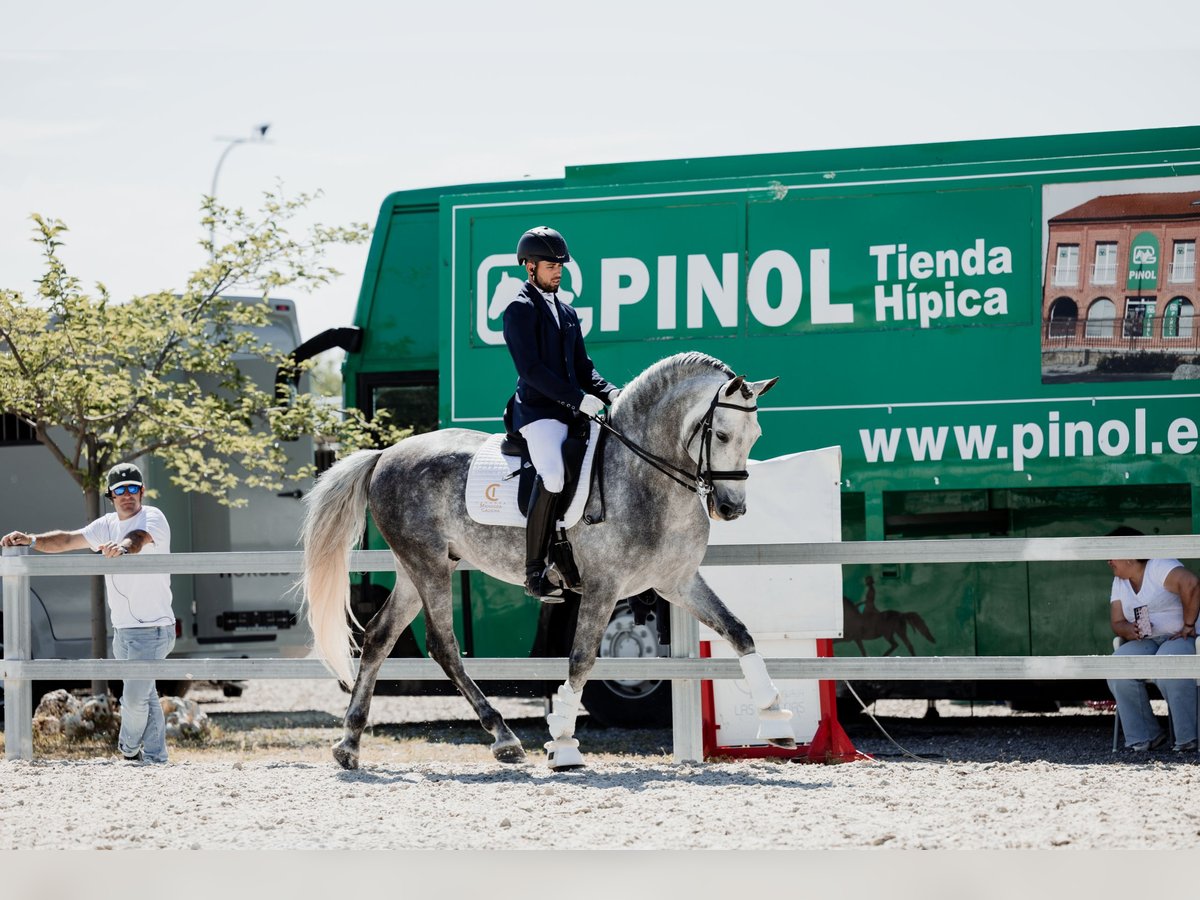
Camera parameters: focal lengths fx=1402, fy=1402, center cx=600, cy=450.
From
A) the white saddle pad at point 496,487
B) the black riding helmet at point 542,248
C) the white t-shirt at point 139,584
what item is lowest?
the white t-shirt at point 139,584

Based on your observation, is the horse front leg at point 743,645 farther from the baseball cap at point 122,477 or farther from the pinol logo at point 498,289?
the pinol logo at point 498,289

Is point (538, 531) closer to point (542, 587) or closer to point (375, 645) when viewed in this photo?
point (542, 587)

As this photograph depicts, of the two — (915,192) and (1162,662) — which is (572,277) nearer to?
(915,192)

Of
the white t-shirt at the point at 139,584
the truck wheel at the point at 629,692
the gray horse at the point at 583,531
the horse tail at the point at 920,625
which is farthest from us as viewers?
the truck wheel at the point at 629,692

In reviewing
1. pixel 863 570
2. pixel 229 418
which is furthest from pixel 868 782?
pixel 229 418

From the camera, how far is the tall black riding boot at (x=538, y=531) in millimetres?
6816

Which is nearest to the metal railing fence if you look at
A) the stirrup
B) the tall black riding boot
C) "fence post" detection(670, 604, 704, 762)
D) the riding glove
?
"fence post" detection(670, 604, 704, 762)

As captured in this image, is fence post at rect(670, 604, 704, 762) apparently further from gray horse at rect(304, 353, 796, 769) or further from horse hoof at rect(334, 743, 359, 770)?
horse hoof at rect(334, 743, 359, 770)

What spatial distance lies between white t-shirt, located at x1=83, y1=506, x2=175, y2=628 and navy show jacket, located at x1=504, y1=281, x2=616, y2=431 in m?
2.78

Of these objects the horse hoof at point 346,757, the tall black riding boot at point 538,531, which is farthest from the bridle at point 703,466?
the horse hoof at point 346,757

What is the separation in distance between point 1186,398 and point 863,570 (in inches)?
99.6

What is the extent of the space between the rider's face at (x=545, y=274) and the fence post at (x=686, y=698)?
6.23ft

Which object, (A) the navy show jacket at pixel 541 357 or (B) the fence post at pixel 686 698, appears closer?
(A) the navy show jacket at pixel 541 357

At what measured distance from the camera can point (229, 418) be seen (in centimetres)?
1130
